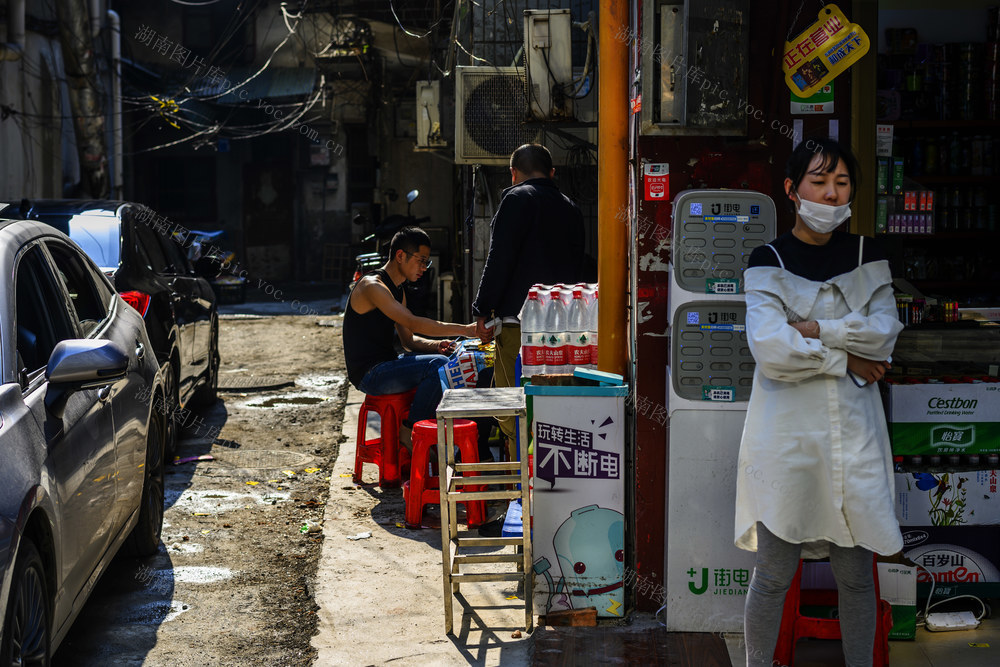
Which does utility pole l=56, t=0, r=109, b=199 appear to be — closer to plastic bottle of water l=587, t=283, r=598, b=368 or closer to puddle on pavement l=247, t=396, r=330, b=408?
puddle on pavement l=247, t=396, r=330, b=408

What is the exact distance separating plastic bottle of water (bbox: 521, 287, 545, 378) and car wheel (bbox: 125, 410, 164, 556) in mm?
1967

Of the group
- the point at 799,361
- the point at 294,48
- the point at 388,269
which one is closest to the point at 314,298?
the point at 294,48

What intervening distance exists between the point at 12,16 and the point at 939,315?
13.4 m

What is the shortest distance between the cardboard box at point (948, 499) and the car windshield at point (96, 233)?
200 inches

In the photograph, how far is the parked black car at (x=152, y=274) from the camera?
6.93m

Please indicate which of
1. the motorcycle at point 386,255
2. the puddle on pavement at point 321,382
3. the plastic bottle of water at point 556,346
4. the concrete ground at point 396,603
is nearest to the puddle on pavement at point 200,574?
the concrete ground at point 396,603

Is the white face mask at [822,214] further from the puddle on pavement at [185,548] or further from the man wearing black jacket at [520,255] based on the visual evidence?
the puddle on pavement at [185,548]

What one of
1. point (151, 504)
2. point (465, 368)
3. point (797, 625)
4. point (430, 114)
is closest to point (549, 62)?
point (465, 368)

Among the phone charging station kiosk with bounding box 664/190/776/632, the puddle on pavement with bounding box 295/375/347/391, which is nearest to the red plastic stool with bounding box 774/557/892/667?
the phone charging station kiosk with bounding box 664/190/776/632

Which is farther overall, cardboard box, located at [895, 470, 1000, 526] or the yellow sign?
cardboard box, located at [895, 470, 1000, 526]

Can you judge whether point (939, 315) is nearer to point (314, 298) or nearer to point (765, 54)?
point (765, 54)

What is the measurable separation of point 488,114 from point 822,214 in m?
6.01

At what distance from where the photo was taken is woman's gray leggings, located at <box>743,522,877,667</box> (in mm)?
3438

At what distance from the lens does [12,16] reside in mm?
13938
